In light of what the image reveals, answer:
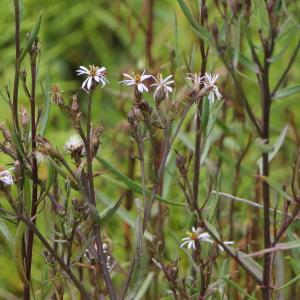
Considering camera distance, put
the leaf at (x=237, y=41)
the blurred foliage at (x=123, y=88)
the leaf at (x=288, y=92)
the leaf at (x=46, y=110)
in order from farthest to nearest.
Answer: the blurred foliage at (x=123, y=88)
the leaf at (x=46, y=110)
the leaf at (x=288, y=92)
the leaf at (x=237, y=41)

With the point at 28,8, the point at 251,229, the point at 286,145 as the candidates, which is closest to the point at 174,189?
the point at 286,145

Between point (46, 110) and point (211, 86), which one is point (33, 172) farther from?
point (211, 86)

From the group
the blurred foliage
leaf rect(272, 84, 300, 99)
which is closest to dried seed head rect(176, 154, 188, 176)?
the blurred foliage

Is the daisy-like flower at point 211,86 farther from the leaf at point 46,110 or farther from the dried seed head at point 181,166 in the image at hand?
the leaf at point 46,110

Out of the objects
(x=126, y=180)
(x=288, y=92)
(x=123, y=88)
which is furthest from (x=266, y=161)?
(x=123, y=88)

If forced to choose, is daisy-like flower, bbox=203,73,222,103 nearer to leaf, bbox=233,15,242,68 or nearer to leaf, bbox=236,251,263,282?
leaf, bbox=233,15,242,68

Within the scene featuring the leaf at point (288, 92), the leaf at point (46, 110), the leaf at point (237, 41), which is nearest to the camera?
the leaf at point (237, 41)

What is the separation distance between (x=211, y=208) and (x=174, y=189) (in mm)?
1068

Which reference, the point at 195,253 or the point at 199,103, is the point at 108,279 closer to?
the point at 195,253

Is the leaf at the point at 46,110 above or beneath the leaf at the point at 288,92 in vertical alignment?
beneath

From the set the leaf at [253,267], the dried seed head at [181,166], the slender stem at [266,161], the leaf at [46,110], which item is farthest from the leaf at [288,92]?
the leaf at [46,110]

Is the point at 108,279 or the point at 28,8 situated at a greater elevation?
the point at 28,8

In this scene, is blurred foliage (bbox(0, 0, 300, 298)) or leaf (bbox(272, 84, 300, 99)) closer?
leaf (bbox(272, 84, 300, 99))

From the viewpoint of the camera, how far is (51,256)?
4.42ft
